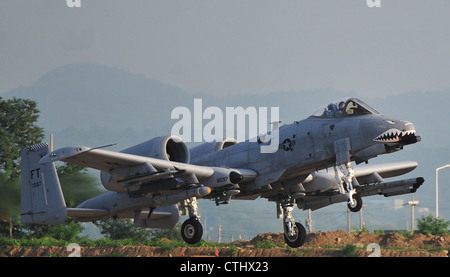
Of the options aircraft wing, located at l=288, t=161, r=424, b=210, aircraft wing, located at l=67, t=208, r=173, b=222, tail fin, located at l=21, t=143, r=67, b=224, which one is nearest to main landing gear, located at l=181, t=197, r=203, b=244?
aircraft wing, located at l=67, t=208, r=173, b=222

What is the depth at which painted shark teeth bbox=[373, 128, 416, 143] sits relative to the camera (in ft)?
61.7

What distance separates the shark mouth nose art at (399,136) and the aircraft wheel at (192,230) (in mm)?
5773

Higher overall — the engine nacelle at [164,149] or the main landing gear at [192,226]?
the engine nacelle at [164,149]

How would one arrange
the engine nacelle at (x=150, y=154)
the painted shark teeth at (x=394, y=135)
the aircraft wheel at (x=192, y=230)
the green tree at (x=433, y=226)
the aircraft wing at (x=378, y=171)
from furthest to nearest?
the green tree at (x=433, y=226), the aircraft wing at (x=378, y=171), the aircraft wheel at (x=192, y=230), the engine nacelle at (x=150, y=154), the painted shark teeth at (x=394, y=135)

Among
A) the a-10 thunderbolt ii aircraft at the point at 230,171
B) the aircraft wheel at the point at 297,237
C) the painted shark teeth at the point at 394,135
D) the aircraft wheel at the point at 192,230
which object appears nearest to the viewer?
the painted shark teeth at the point at 394,135

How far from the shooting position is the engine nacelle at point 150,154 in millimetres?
20188

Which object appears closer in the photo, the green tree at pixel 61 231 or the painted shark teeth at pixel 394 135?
the painted shark teeth at pixel 394 135

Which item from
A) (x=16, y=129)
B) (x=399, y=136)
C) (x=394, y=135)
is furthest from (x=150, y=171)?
(x=16, y=129)

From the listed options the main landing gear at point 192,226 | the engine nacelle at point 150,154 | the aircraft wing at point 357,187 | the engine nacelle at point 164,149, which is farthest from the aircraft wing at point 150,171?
the aircraft wing at point 357,187

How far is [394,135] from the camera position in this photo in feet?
61.9

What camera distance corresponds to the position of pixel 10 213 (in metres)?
26.7

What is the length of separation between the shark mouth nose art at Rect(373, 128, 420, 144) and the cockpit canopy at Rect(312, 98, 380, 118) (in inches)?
46.3

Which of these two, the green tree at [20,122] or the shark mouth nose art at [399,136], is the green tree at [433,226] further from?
the green tree at [20,122]
